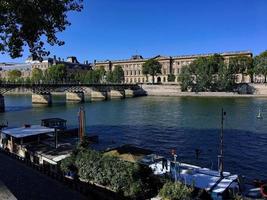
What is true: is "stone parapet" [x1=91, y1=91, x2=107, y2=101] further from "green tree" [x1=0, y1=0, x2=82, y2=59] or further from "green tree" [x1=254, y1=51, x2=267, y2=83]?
"green tree" [x1=0, y1=0, x2=82, y2=59]

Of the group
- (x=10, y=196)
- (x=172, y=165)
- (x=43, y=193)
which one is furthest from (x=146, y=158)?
(x=10, y=196)

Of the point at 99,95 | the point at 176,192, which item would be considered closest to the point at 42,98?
the point at 99,95

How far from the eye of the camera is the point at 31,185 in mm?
23266

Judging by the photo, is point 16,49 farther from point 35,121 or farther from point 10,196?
point 35,121

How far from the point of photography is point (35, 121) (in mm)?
77812

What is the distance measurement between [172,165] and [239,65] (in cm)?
14983

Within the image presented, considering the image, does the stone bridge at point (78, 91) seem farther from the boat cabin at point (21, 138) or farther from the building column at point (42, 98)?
the boat cabin at point (21, 138)

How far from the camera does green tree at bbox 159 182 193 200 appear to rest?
733 inches

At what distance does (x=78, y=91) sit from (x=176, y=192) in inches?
5727

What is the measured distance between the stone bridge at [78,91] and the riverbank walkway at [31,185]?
96991 mm

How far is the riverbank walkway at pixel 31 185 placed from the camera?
2079 centimetres

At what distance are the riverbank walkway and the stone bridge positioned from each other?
97.0m

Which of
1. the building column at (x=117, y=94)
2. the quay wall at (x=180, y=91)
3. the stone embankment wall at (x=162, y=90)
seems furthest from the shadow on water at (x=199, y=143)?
the stone embankment wall at (x=162, y=90)

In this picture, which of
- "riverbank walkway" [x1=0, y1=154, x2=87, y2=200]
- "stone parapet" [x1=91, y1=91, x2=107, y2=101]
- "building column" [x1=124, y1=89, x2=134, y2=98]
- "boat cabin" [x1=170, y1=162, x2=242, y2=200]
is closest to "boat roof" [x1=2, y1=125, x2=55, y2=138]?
"riverbank walkway" [x1=0, y1=154, x2=87, y2=200]
